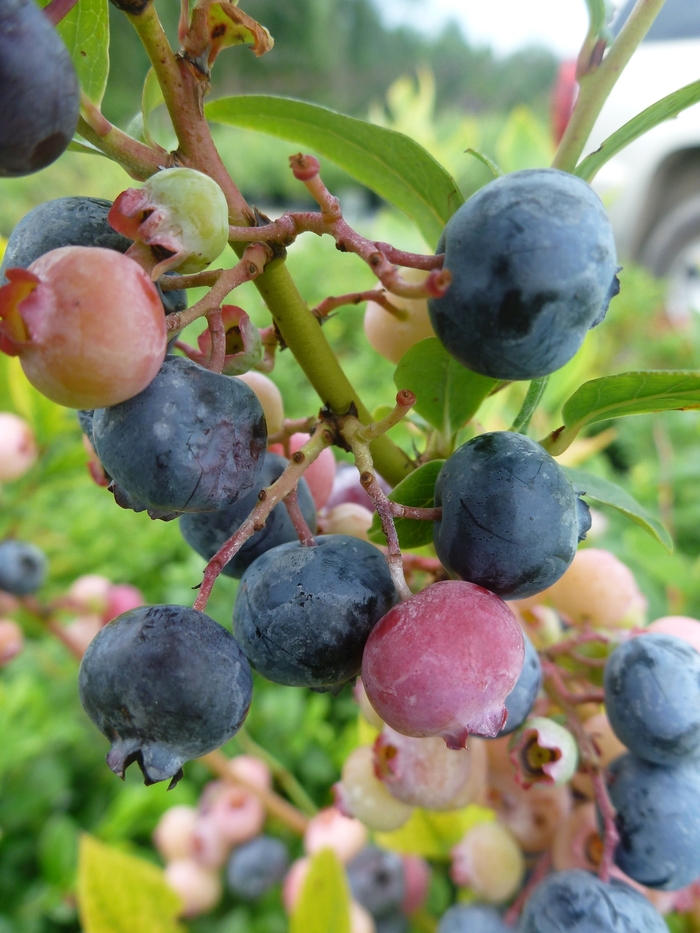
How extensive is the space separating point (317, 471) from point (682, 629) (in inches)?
16.3

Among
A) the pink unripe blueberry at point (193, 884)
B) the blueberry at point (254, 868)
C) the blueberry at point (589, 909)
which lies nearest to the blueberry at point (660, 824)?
the blueberry at point (589, 909)

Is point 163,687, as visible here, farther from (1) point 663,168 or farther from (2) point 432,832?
(1) point 663,168

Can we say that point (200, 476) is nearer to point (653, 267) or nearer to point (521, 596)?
point (521, 596)

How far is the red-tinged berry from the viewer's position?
0.36 metres

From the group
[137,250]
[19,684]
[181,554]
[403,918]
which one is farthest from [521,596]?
[181,554]

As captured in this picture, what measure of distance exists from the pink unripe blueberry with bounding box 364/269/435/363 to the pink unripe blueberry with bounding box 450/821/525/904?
0.61 m

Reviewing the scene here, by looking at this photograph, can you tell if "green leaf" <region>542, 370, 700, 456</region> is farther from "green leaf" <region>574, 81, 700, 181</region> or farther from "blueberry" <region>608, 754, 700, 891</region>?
"blueberry" <region>608, 754, 700, 891</region>

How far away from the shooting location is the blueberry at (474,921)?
0.84 metres

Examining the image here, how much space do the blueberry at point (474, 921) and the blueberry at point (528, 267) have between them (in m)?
0.79

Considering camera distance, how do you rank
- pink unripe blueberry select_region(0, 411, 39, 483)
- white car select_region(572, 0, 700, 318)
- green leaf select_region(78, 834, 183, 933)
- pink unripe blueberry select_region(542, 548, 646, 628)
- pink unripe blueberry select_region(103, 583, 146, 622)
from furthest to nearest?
white car select_region(572, 0, 700, 318) < pink unripe blueberry select_region(103, 583, 146, 622) < pink unripe blueberry select_region(0, 411, 39, 483) < green leaf select_region(78, 834, 183, 933) < pink unripe blueberry select_region(542, 548, 646, 628)

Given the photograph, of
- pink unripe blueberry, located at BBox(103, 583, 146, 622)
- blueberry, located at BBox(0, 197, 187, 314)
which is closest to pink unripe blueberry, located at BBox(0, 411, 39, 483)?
pink unripe blueberry, located at BBox(103, 583, 146, 622)

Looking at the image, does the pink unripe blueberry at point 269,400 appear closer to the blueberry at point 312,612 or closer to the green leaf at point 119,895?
the blueberry at point 312,612

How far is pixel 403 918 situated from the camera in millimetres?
1324

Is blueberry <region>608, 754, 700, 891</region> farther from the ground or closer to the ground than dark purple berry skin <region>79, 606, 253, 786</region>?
closer to the ground
